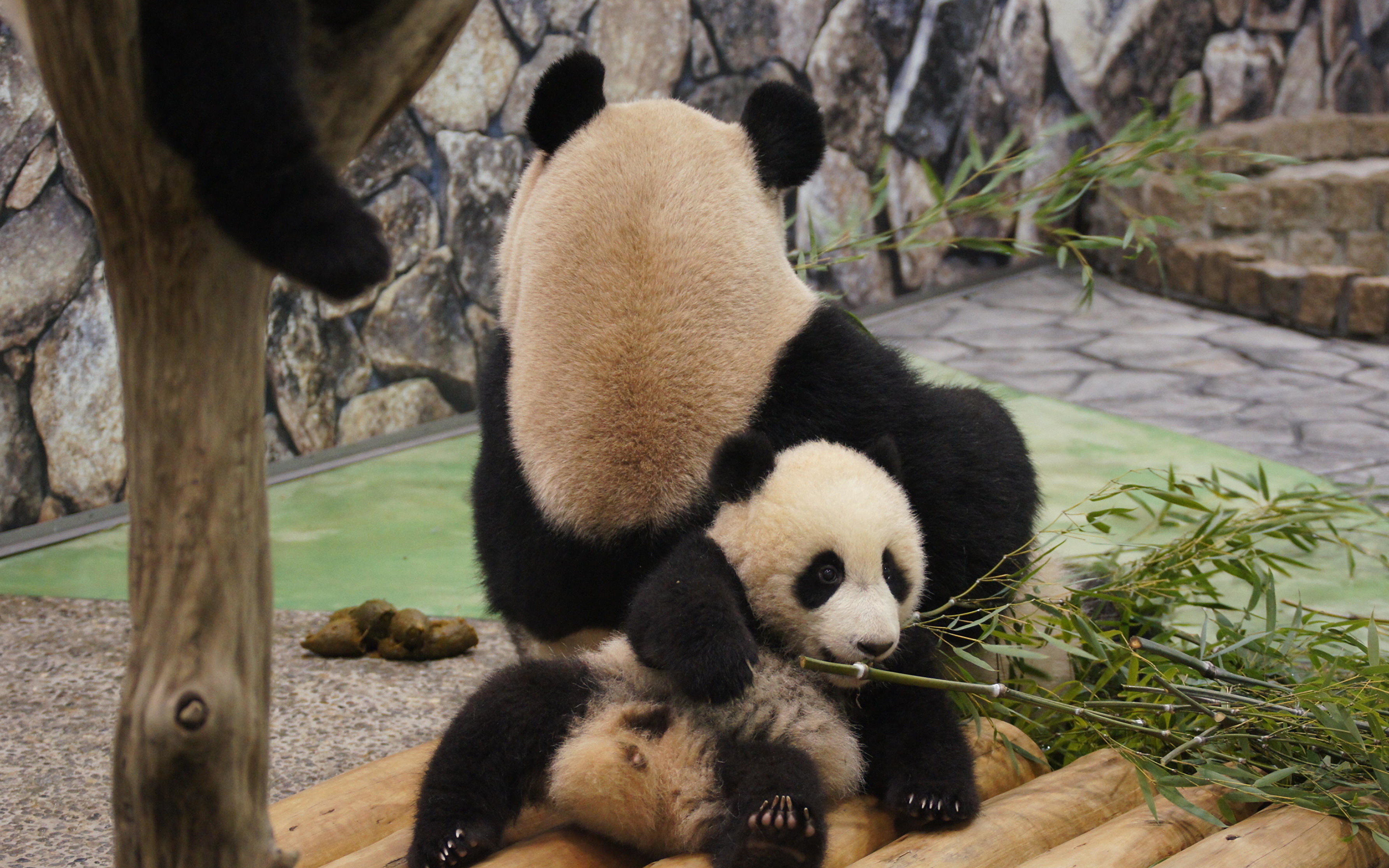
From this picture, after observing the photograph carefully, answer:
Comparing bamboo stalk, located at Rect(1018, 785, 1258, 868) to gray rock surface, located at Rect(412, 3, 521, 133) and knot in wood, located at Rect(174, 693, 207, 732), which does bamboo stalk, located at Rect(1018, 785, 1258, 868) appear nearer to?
knot in wood, located at Rect(174, 693, 207, 732)

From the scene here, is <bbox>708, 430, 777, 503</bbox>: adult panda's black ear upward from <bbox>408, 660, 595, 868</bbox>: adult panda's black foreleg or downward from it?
upward

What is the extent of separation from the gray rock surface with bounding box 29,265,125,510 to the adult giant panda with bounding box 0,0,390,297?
9.44 feet

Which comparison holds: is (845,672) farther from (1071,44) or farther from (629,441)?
(1071,44)

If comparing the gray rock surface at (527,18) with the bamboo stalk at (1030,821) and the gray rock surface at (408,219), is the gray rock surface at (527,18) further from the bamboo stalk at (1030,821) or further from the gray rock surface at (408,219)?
the bamboo stalk at (1030,821)

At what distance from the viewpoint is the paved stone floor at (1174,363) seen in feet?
14.0

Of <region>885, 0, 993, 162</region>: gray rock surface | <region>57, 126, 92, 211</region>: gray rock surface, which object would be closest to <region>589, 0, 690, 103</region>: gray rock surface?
<region>885, 0, 993, 162</region>: gray rock surface

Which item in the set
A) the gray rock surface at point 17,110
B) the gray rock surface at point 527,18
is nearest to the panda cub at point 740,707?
the gray rock surface at point 17,110

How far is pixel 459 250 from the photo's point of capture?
4.51 metres

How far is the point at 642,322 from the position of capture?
4.98 ft

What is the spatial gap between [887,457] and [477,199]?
132 inches

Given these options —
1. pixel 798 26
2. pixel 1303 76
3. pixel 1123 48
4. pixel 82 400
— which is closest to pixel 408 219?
pixel 82 400

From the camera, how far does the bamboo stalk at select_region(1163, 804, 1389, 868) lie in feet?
4.66

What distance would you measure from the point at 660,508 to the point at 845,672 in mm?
334

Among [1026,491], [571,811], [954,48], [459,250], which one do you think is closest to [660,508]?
[571,811]
